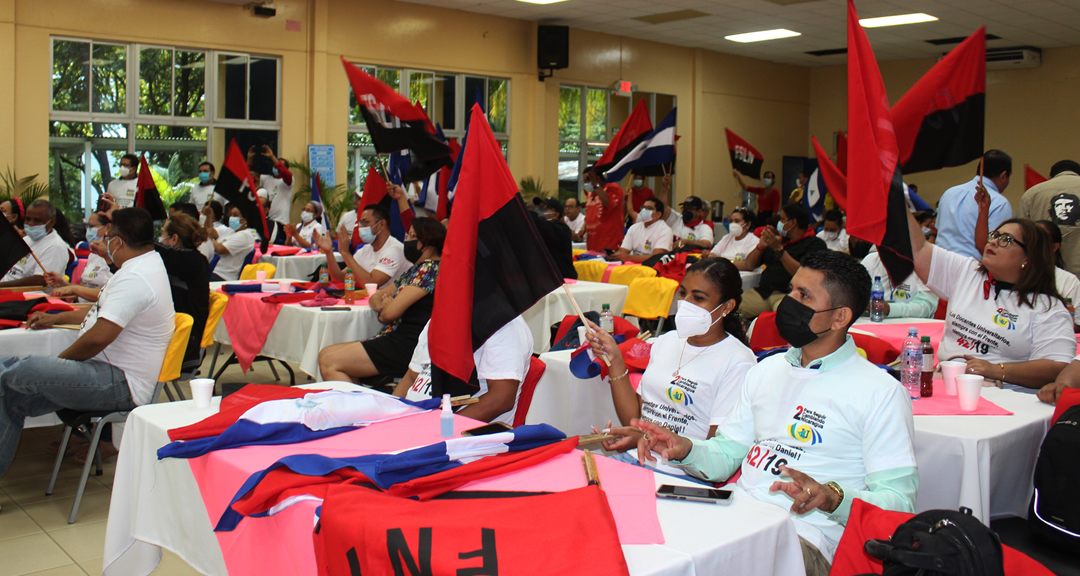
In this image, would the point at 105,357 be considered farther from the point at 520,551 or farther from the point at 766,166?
the point at 766,166

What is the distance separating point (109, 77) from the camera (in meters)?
11.1

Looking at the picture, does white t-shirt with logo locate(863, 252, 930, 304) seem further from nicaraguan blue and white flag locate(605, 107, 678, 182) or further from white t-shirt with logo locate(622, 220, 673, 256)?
nicaraguan blue and white flag locate(605, 107, 678, 182)

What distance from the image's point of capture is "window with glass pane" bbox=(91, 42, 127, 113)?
10.9m

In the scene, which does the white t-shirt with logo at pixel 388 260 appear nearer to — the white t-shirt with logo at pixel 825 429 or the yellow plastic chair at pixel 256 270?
the yellow plastic chair at pixel 256 270

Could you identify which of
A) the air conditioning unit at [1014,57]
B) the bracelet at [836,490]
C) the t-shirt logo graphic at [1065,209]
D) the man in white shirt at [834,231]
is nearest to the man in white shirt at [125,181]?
the man in white shirt at [834,231]

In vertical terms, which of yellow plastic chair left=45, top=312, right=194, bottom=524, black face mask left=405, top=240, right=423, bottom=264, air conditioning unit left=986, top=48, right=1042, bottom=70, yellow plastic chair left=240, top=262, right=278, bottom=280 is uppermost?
air conditioning unit left=986, top=48, right=1042, bottom=70

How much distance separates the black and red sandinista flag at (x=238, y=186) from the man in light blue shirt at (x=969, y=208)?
6393 mm

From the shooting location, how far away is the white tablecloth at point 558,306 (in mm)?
6023

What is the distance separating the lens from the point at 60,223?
7945 mm

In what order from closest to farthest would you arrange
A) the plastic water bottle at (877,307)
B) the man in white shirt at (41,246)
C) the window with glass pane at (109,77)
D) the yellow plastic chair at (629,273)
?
the plastic water bottle at (877,307)
the man in white shirt at (41,246)
the yellow plastic chair at (629,273)
the window with glass pane at (109,77)

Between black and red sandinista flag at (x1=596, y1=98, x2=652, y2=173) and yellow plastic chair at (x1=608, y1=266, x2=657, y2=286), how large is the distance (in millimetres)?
2785

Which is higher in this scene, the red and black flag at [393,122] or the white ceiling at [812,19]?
the white ceiling at [812,19]

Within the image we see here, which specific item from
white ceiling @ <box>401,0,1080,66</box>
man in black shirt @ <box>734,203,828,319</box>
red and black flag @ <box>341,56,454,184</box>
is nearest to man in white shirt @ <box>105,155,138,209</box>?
white ceiling @ <box>401,0,1080,66</box>

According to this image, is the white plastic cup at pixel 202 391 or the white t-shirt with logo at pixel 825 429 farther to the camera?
the white plastic cup at pixel 202 391
